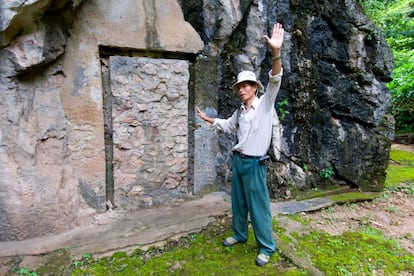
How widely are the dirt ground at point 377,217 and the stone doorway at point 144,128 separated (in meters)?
1.95

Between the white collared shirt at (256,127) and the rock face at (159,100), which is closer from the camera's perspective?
the white collared shirt at (256,127)

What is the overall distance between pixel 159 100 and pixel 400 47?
11.1 meters

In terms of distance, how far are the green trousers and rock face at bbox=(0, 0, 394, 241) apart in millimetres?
382

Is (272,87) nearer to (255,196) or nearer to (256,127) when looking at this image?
(256,127)

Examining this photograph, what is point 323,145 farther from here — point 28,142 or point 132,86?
point 28,142

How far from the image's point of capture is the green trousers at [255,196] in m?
2.34

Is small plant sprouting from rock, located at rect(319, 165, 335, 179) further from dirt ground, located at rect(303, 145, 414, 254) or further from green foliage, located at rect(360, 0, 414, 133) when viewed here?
green foliage, located at rect(360, 0, 414, 133)

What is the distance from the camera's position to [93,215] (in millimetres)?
3158

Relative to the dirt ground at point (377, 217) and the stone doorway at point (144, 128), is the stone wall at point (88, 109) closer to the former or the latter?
the stone doorway at point (144, 128)

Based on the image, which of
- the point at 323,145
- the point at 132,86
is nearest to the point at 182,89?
the point at 132,86

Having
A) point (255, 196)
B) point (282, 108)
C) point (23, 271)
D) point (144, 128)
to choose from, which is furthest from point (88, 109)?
point (282, 108)

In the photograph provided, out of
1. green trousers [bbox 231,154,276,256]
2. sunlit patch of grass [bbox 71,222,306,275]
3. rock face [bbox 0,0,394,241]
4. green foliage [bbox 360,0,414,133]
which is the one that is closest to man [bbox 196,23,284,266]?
green trousers [bbox 231,154,276,256]

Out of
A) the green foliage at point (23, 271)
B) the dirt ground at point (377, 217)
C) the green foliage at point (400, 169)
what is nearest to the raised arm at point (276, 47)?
the dirt ground at point (377, 217)

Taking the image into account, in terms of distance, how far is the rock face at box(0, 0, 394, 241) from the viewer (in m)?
2.64
